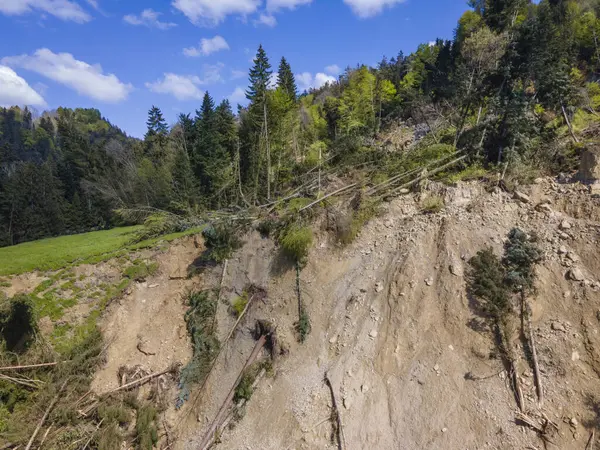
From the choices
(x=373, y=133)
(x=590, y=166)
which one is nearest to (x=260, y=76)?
(x=373, y=133)

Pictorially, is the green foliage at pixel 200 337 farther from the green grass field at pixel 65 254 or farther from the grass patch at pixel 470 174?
the grass patch at pixel 470 174

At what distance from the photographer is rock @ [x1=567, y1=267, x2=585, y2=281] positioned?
29.4 feet

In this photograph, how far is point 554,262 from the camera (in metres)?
9.52

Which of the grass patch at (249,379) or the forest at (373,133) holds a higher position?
the forest at (373,133)

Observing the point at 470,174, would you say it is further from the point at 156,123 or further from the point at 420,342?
the point at 156,123

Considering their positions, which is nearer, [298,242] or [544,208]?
[544,208]

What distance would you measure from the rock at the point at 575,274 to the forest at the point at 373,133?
13.5 ft

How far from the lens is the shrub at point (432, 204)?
12.4 m

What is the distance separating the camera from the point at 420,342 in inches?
383

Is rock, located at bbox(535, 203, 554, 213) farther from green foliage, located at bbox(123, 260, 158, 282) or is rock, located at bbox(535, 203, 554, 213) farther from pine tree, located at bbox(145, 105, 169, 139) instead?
pine tree, located at bbox(145, 105, 169, 139)

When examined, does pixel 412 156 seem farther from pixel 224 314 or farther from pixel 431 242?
pixel 224 314

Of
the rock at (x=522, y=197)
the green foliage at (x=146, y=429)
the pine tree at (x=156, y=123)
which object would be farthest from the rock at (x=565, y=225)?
the pine tree at (x=156, y=123)

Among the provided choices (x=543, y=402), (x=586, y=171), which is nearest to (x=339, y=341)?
(x=543, y=402)

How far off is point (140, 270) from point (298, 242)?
24.6 ft
